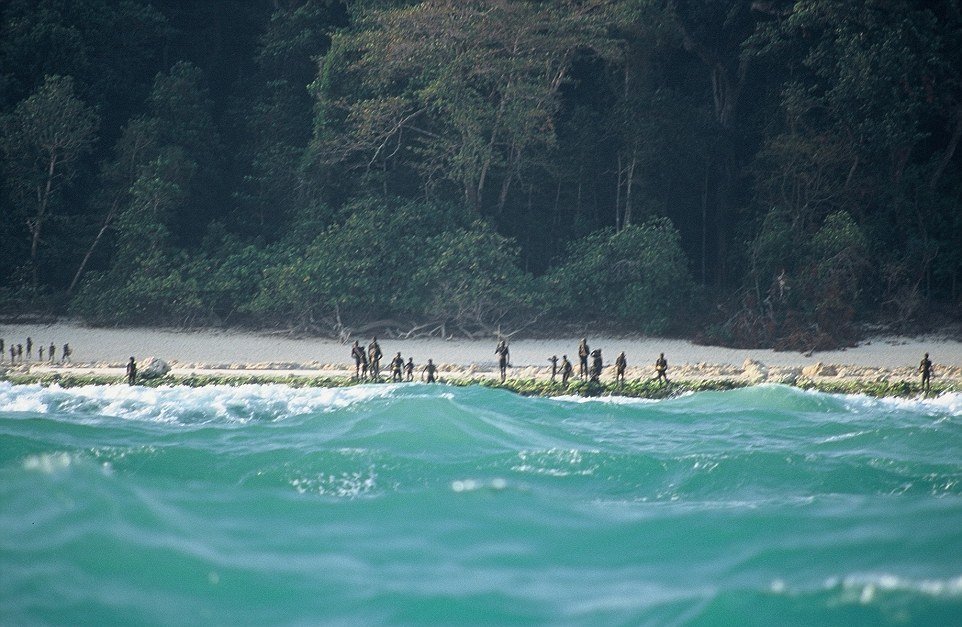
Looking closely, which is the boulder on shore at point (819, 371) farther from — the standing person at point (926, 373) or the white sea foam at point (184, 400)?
the white sea foam at point (184, 400)

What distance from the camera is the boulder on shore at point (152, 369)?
807 inches

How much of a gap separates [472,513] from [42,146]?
1870 cm

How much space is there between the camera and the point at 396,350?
2461 centimetres

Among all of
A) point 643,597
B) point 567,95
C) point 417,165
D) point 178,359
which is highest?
point 567,95

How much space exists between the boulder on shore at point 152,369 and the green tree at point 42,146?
7.79 m

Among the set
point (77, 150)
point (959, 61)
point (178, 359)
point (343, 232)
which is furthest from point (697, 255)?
point (77, 150)

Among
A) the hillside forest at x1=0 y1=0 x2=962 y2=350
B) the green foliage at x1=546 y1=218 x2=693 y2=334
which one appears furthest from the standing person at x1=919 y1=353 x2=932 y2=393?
the green foliage at x1=546 y1=218 x2=693 y2=334

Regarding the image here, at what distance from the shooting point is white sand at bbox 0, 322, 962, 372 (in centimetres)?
2306

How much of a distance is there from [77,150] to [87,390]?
9.92m

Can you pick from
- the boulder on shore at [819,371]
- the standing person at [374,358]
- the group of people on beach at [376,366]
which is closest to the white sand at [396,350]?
the boulder on shore at [819,371]

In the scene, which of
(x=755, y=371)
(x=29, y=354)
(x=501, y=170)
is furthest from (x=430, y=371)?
(x=501, y=170)

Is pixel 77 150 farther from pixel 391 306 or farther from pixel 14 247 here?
pixel 391 306

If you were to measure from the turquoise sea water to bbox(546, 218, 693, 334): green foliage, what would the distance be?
7.23 metres

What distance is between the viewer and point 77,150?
89.0 ft
